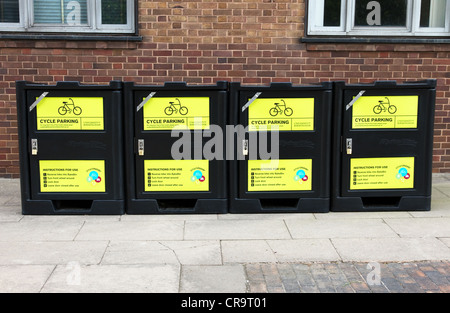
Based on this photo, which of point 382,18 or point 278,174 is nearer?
point 278,174

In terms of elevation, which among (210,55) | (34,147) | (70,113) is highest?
(210,55)

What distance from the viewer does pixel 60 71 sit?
7.32 m

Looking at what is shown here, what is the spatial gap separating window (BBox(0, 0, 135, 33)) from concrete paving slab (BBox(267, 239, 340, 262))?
4122 mm

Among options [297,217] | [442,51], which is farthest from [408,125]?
[442,51]

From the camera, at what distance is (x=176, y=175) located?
5.61m

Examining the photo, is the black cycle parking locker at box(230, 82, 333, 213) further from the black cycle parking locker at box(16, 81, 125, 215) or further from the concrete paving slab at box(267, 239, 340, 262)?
the black cycle parking locker at box(16, 81, 125, 215)

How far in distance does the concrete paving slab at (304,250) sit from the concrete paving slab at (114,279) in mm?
961

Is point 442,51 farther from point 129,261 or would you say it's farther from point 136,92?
point 129,261

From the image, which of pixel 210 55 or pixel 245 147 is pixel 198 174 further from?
pixel 210 55

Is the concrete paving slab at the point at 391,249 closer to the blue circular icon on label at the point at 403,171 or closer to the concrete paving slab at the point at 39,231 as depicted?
the blue circular icon on label at the point at 403,171

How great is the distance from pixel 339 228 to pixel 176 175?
1.80 metres

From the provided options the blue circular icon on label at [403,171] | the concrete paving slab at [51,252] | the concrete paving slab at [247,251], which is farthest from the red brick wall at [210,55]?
the concrete paving slab at [247,251]

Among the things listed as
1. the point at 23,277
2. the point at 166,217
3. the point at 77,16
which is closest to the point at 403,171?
the point at 166,217

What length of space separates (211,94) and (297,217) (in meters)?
1.62
